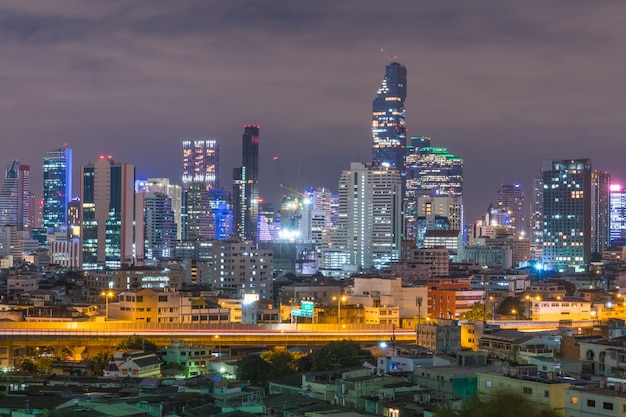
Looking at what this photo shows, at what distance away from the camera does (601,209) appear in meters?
136

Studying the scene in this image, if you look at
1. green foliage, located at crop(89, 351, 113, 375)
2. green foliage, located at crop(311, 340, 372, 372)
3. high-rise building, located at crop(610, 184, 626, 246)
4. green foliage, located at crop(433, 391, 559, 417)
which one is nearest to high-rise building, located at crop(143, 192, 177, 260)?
high-rise building, located at crop(610, 184, 626, 246)

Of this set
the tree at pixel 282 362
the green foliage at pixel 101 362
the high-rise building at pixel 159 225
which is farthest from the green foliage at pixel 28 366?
the high-rise building at pixel 159 225

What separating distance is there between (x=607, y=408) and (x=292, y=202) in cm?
12859

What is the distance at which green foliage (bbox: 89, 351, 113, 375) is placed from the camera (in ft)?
106

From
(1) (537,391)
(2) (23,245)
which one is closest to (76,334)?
(1) (537,391)

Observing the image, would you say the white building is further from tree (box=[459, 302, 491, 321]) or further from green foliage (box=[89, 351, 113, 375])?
green foliage (box=[89, 351, 113, 375])

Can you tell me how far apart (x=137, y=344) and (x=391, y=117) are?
12969 cm

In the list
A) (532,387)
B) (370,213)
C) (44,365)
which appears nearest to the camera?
(532,387)

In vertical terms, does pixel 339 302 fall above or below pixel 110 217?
below

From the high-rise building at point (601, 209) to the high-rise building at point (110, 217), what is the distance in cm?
5604

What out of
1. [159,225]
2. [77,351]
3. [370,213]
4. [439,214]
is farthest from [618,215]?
[77,351]

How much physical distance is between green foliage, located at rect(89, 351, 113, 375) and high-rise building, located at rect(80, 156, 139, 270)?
54183 mm

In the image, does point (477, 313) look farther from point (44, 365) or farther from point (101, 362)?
point (44, 365)

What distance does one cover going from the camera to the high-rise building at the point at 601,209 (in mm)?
130250
